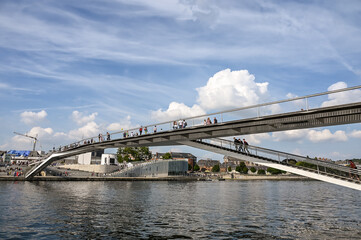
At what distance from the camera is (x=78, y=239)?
1628cm

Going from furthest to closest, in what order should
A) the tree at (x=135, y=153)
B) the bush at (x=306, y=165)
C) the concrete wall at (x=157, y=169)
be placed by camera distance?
the tree at (x=135, y=153)
the concrete wall at (x=157, y=169)
the bush at (x=306, y=165)

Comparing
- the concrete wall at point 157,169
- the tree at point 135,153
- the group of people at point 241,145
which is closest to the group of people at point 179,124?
the group of people at point 241,145

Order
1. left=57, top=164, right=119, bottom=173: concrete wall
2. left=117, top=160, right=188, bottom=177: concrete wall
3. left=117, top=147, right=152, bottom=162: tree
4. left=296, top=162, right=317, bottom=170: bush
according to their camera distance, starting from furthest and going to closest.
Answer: left=117, top=147, right=152, bottom=162: tree < left=57, top=164, right=119, bottom=173: concrete wall < left=117, top=160, right=188, bottom=177: concrete wall < left=296, top=162, right=317, bottom=170: bush

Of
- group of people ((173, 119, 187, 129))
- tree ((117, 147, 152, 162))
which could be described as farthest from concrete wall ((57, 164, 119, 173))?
group of people ((173, 119, 187, 129))

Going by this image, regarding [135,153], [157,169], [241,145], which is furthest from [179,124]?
[135,153]

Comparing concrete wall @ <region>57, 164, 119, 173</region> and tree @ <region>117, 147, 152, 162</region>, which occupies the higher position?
tree @ <region>117, 147, 152, 162</region>

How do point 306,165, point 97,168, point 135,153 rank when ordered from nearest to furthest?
point 306,165
point 97,168
point 135,153

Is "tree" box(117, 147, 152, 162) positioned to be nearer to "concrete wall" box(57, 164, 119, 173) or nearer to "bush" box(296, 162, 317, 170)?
"concrete wall" box(57, 164, 119, 173)

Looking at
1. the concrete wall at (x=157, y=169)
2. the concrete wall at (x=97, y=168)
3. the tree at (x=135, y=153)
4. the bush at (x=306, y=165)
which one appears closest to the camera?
the bush at (x=306, y=165)

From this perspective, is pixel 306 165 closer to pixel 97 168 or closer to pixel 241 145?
pixel 241 145

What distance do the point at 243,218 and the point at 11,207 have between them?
23.4m

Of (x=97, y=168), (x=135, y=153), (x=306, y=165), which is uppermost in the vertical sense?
(x=135, y=153)

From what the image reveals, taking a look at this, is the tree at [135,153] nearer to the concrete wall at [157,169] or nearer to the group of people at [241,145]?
the concrete wall at [157,169]

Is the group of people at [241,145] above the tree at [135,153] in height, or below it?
below
